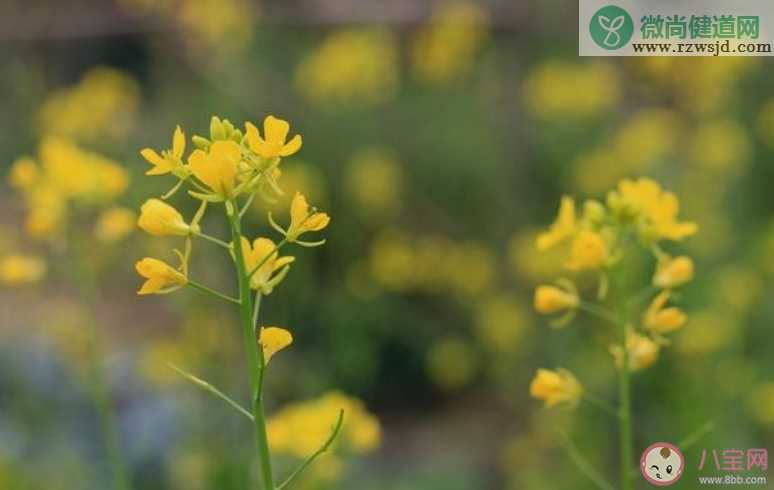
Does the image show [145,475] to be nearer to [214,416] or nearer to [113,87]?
[214,416]

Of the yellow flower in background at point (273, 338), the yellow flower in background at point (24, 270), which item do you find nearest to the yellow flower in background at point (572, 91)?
the yellow flower in background at point (24, 270)

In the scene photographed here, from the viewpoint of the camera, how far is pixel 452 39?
22.6ft

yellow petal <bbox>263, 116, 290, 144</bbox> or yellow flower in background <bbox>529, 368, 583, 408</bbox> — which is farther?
yellow flower in background <bbox>529, 368, 583, 408</bbox>

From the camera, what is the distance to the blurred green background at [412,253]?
4.55 m

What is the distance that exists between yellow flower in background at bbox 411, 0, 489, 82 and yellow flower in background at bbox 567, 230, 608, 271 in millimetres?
4826

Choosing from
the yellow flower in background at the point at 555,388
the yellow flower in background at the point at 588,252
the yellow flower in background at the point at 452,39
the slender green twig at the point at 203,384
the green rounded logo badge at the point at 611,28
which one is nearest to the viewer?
the slender green twig at the point at 203,384

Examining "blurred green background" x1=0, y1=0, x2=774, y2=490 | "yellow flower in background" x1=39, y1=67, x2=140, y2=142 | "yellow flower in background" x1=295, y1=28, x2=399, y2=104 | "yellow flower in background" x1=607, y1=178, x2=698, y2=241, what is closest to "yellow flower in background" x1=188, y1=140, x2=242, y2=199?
"yellow flower in background" x1=607, y1=178, x2=698, y2=241

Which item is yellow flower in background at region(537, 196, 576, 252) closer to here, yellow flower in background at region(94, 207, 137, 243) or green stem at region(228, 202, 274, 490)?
green stem at region(228, 202, 274, 490)

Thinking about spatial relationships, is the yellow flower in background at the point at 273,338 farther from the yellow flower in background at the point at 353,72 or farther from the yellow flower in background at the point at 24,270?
the yellow flower in background at the point at 353,72

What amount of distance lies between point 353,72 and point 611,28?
3.22 m

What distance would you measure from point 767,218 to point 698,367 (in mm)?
1589

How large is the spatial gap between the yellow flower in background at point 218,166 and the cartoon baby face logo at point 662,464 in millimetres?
1213

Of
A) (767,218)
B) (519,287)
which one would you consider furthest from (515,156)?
(767,218)

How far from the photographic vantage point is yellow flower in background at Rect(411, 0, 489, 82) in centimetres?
690
